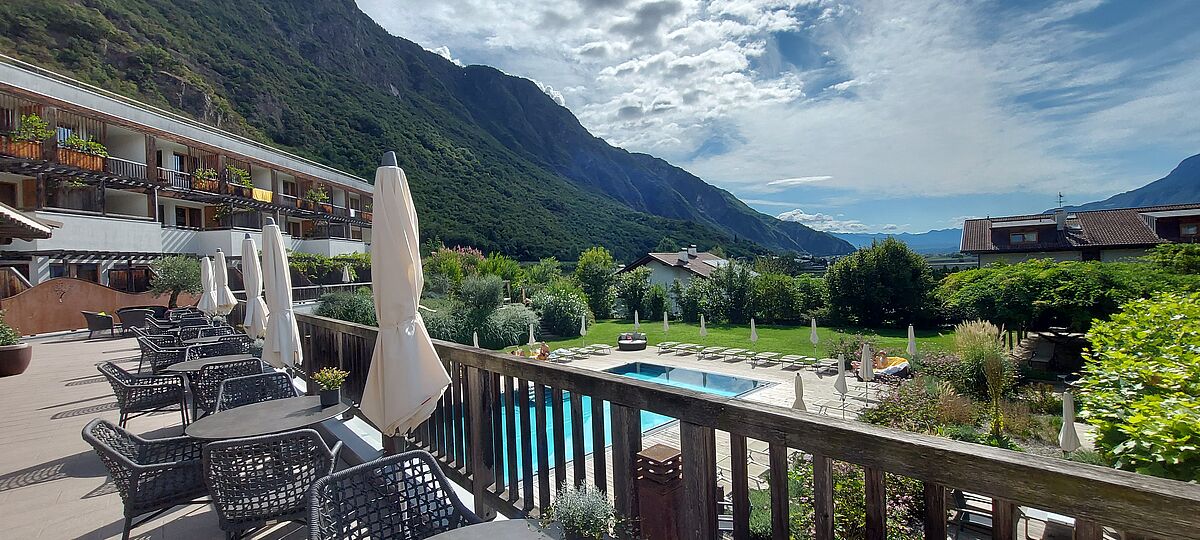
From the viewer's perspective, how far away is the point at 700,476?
1.77 metres

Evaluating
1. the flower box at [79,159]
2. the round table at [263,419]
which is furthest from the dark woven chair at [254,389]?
the flower box at [79,159]

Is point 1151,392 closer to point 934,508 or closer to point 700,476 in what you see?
point 934,508

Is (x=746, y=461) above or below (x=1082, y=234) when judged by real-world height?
below

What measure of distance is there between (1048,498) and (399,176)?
9.62ft

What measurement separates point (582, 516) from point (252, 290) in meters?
6.64

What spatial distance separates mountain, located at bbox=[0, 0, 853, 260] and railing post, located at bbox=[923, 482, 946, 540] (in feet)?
148

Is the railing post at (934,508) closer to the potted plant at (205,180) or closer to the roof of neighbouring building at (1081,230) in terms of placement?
the potted plant at (205,180)

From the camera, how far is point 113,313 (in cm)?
1579

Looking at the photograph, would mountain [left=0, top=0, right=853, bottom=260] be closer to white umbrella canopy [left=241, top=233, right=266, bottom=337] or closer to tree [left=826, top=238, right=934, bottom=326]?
tree [left=826, top=238, right=934, bottom=326]

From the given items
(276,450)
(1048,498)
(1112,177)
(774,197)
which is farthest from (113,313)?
(774,197)

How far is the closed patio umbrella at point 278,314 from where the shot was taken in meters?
4.98

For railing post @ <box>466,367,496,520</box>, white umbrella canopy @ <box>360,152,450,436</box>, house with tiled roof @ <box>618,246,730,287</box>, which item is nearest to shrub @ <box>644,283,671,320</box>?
house with tiled roof @ <box>618,246,730,287</box>

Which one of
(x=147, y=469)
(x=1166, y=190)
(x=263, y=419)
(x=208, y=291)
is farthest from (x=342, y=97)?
(x=1166, y=190)

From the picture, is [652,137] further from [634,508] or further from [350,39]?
[634,508]
